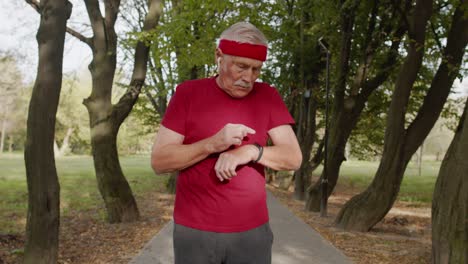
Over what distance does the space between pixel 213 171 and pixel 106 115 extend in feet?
34.1

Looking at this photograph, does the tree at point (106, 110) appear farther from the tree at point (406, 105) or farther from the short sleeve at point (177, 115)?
the short sleeve at point (177, 115)

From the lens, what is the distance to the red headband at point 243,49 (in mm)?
2299

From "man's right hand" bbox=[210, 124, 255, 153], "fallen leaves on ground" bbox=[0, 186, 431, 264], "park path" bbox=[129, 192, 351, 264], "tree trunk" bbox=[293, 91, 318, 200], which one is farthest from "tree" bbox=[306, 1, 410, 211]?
"man's right hand" bbox=[210, 124, 255, 153]

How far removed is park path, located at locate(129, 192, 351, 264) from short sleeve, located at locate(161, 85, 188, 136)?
5754mm

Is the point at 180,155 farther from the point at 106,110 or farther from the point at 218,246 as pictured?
the point at 106,110

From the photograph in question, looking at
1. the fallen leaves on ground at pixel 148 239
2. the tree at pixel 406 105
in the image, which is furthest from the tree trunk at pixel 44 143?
the tree at pixel 406 105

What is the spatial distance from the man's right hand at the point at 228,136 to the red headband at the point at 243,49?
0.35m

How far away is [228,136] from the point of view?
2.15 meters

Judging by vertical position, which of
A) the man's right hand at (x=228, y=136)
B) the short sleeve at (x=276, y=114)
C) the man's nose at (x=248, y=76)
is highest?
the man's nose at (x=248, y=76)

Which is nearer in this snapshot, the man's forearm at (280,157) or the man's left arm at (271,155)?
the man's left arm at (271,155)

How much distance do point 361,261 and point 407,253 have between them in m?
1.29

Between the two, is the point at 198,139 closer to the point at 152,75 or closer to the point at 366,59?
the point at 366,59

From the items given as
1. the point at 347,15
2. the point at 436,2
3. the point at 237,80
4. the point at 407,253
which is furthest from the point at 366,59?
the point at 237,80

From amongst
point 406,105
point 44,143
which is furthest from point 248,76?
point 406,105
